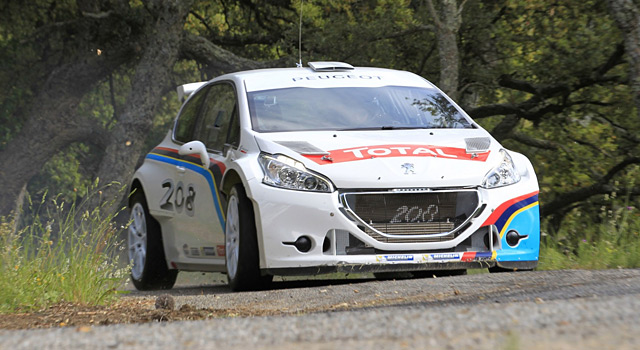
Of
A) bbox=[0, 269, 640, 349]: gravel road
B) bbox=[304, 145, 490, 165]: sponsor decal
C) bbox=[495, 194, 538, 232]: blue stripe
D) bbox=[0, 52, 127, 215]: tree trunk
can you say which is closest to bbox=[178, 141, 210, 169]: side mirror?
bbox=[304, 145, 490, 165]: sponsor decal

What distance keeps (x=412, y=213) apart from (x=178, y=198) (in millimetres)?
2575

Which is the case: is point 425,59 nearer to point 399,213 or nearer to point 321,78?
point 321,78

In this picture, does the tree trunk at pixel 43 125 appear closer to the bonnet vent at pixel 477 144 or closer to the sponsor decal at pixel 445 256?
the bonnet vent at pixel 477 144

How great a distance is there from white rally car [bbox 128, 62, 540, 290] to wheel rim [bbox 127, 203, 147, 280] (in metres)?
1.37

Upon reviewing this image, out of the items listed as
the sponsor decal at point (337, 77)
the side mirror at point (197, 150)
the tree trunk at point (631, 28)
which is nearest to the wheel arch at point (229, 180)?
the side mirror at point (197, 150)

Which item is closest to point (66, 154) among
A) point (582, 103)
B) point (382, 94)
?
point (582, 103)

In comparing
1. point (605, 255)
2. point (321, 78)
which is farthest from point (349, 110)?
→ point (605, 255)

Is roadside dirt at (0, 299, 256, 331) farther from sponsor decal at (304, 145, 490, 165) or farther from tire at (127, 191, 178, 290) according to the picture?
tire at (127, 191, 178, 290)

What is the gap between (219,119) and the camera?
8789 millimetres

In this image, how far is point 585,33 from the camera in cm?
1506

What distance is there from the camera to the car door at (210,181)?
26.8 ft

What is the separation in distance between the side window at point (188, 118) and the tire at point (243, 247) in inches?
71.7

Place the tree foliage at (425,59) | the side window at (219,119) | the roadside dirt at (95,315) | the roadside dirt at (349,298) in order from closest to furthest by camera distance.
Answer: the roadside dirt at (95,315) → the roadside dirt at (349,298) → the side window at (219,119) → the tree foliage at (425,59)

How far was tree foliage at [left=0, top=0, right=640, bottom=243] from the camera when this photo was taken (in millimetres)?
14992
